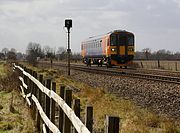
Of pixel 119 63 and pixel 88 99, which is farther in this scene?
pixel 119 63

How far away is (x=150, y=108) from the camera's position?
476 inches

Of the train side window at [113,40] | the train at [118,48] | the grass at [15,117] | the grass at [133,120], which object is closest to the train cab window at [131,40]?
the train at [118,48]

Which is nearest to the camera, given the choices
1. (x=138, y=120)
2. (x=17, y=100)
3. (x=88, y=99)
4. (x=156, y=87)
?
(x=138, y=120)

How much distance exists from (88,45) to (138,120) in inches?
1566

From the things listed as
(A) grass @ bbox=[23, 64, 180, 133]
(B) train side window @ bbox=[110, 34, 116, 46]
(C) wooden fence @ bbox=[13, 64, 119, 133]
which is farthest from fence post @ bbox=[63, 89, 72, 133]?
(B) train side window @ bbox=[110, 34, 116, 46]

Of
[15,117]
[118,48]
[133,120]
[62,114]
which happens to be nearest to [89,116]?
[62,114]

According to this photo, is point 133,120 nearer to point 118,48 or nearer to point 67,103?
point 67,103

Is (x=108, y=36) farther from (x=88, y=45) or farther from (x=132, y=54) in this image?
(x=88, y=45)

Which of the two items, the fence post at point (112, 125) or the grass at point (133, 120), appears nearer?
the fence post at point (112, 125)

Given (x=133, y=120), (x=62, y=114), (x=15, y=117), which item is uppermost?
(x=62, y=114)

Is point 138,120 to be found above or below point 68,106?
below

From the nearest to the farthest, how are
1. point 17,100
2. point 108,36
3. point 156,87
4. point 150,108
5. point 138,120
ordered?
point 138,120, point 150,108, point 17,100, point 156,87, point 108,36

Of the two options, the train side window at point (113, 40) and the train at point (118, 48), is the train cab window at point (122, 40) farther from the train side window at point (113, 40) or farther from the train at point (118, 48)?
the train side window at point (113, 40)

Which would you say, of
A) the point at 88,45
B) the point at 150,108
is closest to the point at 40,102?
the point at 150,108
